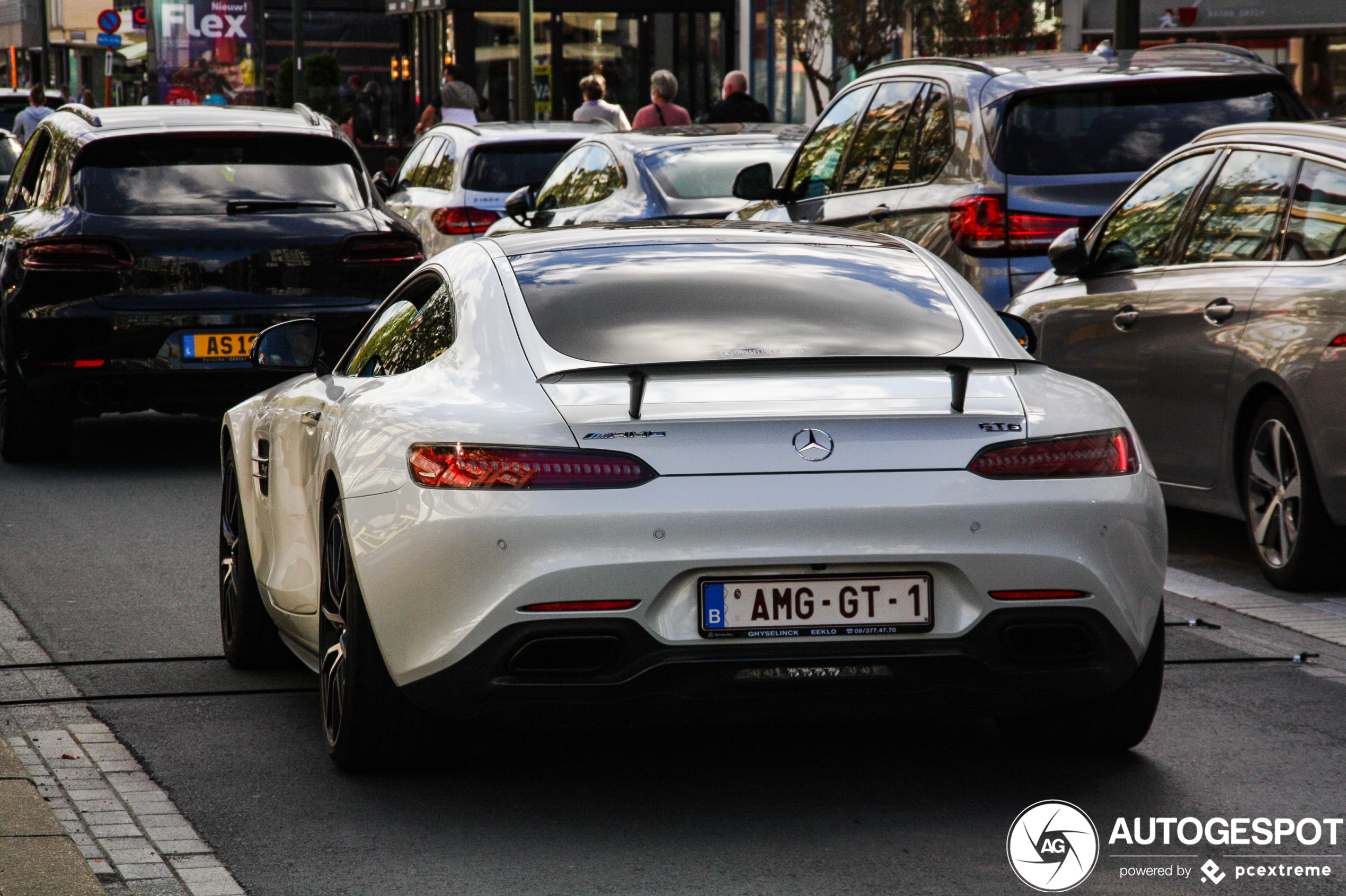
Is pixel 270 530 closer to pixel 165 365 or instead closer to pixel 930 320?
pixel 930 320

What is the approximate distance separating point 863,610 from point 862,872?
0.56 meters

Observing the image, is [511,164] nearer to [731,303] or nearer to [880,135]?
[880,135]

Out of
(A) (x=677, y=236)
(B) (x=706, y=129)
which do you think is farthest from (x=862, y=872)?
(B) (x=706, y=129)

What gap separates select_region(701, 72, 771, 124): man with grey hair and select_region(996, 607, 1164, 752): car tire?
49.7 ft

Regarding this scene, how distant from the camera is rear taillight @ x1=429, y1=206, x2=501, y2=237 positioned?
17.1 metres

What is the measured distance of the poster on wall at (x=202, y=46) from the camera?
4109 cm

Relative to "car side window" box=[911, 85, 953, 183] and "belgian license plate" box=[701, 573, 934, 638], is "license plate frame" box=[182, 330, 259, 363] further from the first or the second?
"belgian license plate" box=[701, 573, 934, 638]

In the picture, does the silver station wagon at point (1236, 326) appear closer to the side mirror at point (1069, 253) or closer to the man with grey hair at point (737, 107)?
the side mirror at point (1069, 253)

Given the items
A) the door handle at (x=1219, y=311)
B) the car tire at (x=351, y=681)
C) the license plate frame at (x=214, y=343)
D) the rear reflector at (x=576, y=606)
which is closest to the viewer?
the rear reflector at (x=576, y=606)

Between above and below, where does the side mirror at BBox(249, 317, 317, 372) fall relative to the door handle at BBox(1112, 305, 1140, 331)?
above

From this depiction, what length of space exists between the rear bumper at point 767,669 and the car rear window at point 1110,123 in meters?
5.87

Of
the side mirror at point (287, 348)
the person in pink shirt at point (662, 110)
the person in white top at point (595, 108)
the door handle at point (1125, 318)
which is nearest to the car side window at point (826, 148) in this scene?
the door handle at point (1125, 318)

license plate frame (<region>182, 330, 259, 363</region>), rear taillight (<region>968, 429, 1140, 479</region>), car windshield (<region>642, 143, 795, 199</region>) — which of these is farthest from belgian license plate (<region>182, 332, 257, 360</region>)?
rear taillight (<region>968, 429, 1140, 479</region>)

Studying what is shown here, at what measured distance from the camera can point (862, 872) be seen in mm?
4508
